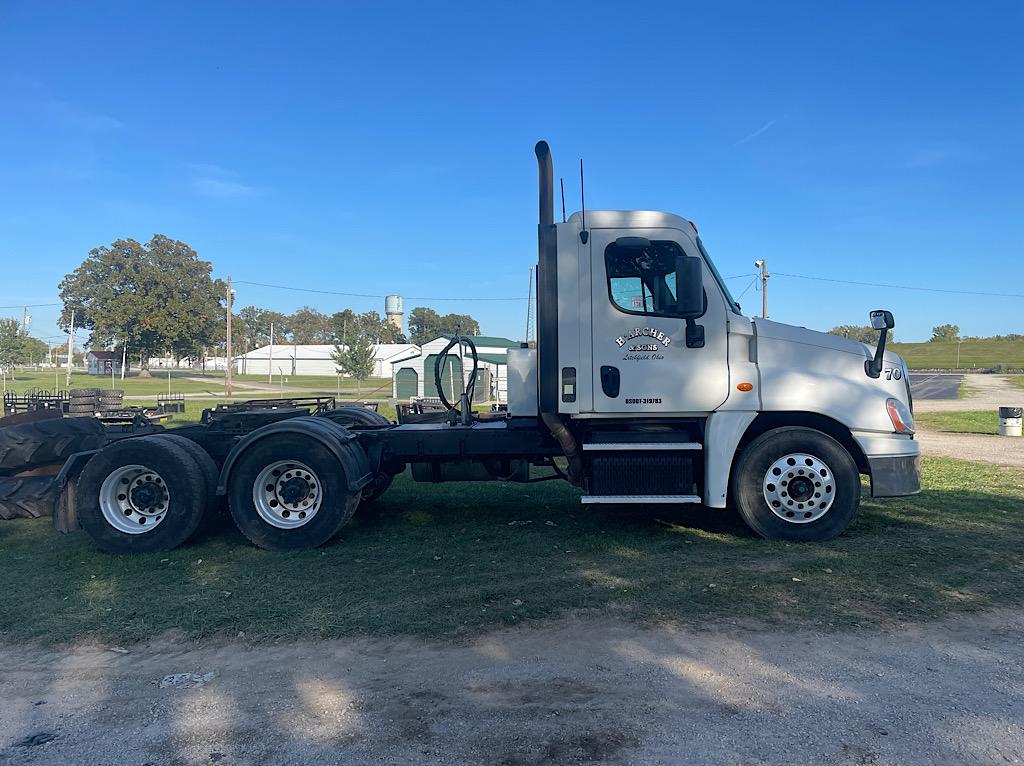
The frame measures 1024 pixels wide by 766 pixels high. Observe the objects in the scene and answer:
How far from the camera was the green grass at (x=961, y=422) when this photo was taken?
18.9m

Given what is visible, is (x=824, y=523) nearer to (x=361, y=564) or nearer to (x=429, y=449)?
(x=429, y=449)

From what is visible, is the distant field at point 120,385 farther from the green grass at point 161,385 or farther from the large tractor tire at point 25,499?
the large tractor tire at point 25,499

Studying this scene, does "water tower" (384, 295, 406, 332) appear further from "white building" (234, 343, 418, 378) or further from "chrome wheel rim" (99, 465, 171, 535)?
"chrome wheel rim" (99, 465, 171, 535)

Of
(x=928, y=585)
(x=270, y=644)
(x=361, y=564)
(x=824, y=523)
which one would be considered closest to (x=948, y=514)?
(x=824, y=523)

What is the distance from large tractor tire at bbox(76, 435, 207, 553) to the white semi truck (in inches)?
0.5

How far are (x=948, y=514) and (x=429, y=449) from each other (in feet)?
17.9

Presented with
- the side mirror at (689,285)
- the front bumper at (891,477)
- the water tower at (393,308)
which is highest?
the water tower at (393,308)

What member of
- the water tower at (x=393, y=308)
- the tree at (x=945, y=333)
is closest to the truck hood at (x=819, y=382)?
the water tower at (x=393, y=308)

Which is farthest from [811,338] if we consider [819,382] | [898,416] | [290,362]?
[290,362]

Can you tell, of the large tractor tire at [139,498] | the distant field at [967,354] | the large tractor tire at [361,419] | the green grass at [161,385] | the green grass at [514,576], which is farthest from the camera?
the distant field at [967,354]

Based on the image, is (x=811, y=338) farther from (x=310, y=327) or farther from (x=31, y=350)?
(x=310, y=327)

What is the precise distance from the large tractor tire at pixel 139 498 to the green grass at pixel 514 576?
0.18m

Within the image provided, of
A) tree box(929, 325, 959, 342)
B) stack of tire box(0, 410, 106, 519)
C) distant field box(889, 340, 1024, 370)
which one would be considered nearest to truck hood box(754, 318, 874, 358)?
stack of tire box(0, 410, 106, 519)

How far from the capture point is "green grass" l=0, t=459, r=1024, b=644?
15.1 ft
